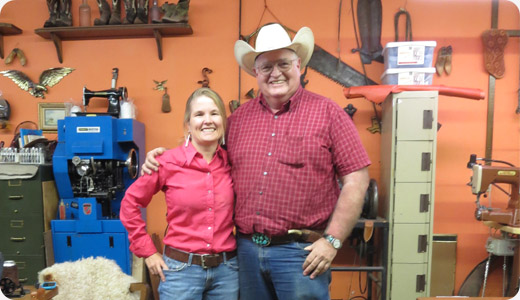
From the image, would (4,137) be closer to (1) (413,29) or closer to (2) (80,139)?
(2) (80,139)

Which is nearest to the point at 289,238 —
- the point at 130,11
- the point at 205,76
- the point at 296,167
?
the point at 296,167

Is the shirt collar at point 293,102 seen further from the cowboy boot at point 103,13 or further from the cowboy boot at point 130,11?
the cowboy boot at point 103,13

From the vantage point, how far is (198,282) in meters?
1.42

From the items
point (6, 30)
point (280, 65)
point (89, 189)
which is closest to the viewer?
point (280, 65)

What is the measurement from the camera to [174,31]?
3.14 meters

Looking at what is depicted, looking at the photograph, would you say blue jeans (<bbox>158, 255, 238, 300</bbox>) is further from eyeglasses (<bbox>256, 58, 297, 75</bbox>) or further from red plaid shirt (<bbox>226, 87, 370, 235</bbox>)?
eyeglasses (<bbox>256, 58, 297, 75</bbox>)

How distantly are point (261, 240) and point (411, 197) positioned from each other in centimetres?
160

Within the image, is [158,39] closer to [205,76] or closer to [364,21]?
[205,76]

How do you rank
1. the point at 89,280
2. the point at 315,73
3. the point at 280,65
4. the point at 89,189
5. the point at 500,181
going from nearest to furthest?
the point at 280,65
the point at 89,280
the point at 500,181
the point at 89,189
the point at 315,73

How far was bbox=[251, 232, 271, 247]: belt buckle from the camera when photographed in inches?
58.4

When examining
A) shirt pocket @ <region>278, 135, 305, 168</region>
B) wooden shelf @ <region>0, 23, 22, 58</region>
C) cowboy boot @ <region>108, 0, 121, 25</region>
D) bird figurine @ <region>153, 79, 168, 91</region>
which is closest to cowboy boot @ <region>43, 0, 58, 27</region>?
wooden shelf @ <region>0, 23, 22, 58</region>

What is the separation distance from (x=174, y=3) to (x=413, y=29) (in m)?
2.28

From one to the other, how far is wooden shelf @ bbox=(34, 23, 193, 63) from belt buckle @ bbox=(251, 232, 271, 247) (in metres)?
2.24

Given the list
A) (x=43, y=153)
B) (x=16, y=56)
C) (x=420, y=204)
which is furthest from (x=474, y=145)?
(x=16, y=56)
